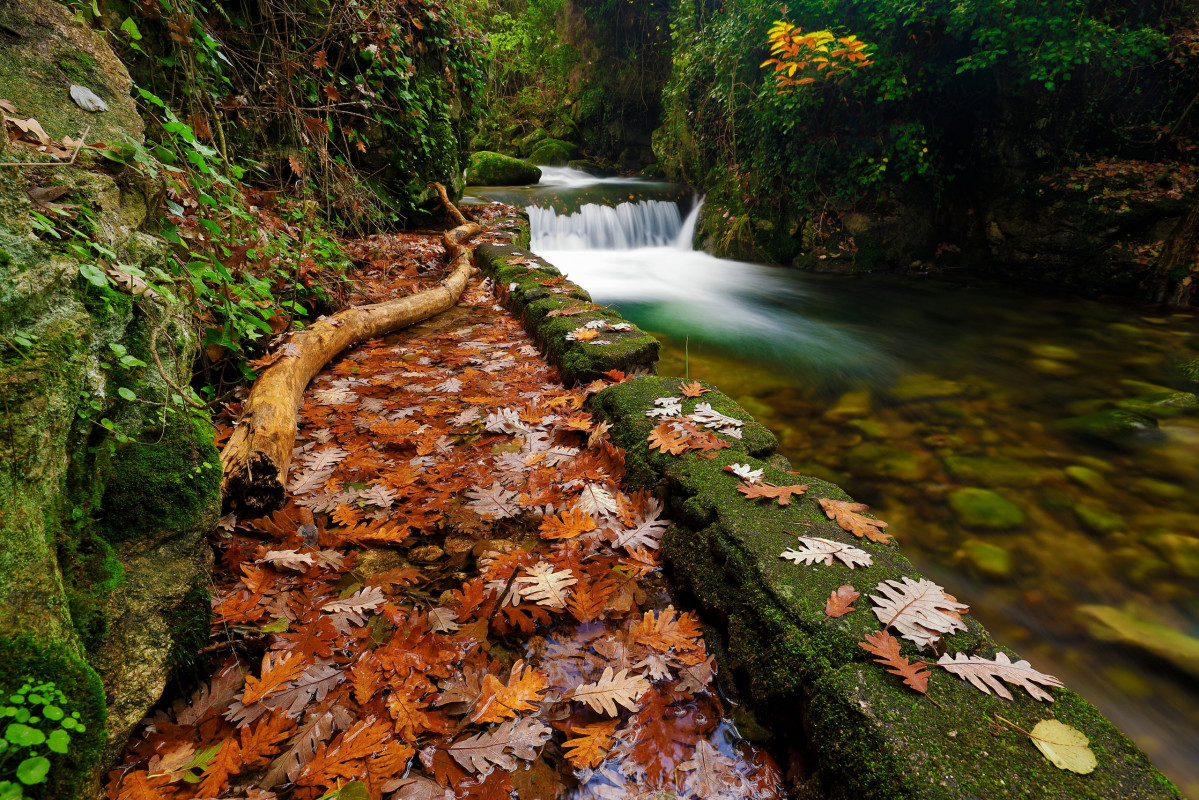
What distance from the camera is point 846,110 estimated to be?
8250 millimetres

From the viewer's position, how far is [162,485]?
1.44m

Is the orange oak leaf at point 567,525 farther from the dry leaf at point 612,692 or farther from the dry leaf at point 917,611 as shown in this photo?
the dry leaf at point 917,611

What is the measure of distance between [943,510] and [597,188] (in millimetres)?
12044

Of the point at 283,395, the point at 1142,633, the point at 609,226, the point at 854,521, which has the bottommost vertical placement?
the point at 1142,633

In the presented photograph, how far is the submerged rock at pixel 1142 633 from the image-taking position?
2.26m

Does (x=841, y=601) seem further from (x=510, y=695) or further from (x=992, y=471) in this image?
(x=992, y=471)

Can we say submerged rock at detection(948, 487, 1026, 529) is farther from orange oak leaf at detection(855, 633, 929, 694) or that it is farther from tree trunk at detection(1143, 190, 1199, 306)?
tree trunk at detection(1143, 190, 1199, 306)

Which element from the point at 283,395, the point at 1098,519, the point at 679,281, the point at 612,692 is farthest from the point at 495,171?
the point at 612,692

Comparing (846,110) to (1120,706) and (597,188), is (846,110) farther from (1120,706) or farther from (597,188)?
(1120,706)

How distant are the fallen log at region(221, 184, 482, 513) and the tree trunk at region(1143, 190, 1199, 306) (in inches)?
368

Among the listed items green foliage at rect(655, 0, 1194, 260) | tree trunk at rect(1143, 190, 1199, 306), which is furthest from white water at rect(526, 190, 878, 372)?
tree trunk at rect(1143, 190, 1199, 306)

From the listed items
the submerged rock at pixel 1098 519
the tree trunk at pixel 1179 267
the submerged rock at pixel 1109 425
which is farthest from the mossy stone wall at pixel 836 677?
the tree trunk at pixel 1179 267

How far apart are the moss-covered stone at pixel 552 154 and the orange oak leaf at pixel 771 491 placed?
18.8 m

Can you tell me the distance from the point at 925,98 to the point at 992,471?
7505 mm
